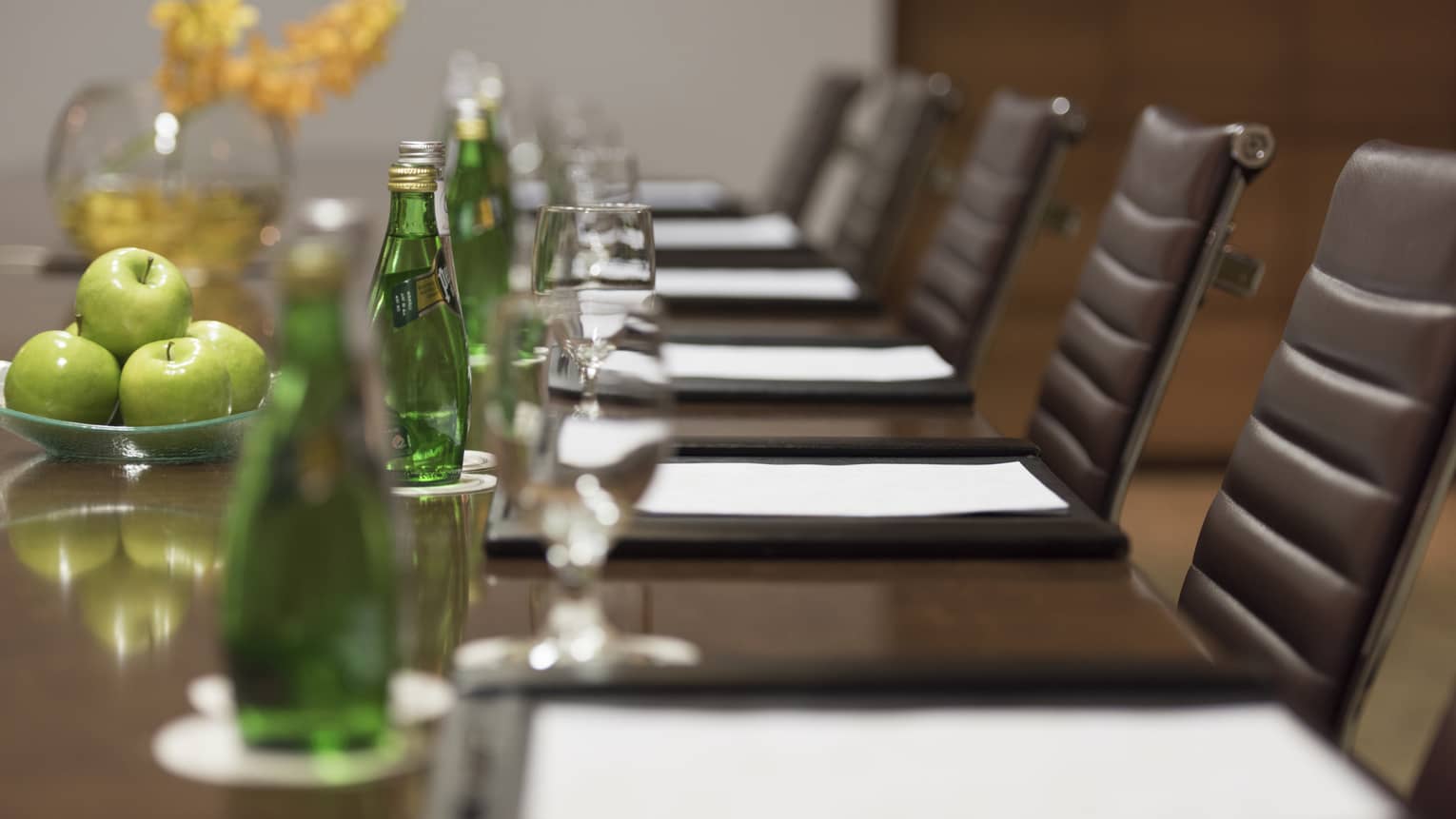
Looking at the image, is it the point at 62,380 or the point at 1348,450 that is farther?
the point at 62,380

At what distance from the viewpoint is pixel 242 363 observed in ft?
4.18

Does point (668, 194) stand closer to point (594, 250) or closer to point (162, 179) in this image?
point (162, 179)

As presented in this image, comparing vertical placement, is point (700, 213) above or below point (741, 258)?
below

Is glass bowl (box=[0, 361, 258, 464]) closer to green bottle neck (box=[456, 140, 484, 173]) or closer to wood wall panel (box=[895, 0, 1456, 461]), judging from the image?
green bottle neck (box=[456, 140, 484, 173])

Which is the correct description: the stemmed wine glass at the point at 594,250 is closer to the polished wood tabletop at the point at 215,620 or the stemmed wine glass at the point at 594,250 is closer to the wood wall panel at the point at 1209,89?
the polished wood tabletop at the point at 215,620

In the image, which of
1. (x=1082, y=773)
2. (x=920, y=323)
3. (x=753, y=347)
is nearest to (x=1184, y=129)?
(x=753, y=347)

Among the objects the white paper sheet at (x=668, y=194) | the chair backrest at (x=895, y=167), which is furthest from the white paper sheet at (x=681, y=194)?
the chair backrest at (x=895, y=167)

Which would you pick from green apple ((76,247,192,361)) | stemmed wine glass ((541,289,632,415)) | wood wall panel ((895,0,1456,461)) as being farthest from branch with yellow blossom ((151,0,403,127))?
wood wall panel ((895,0,1456,461))

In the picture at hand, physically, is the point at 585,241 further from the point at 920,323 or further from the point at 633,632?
the point at 920,323

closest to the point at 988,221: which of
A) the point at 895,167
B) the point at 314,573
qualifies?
the point at 895,167

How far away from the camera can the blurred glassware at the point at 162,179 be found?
229cm

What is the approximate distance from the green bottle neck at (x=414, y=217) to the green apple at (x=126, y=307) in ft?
0.78

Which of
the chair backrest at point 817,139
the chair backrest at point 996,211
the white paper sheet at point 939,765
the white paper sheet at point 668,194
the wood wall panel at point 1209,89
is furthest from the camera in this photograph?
the wood wall panel at point 1209,89

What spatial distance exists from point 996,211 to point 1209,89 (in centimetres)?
296
